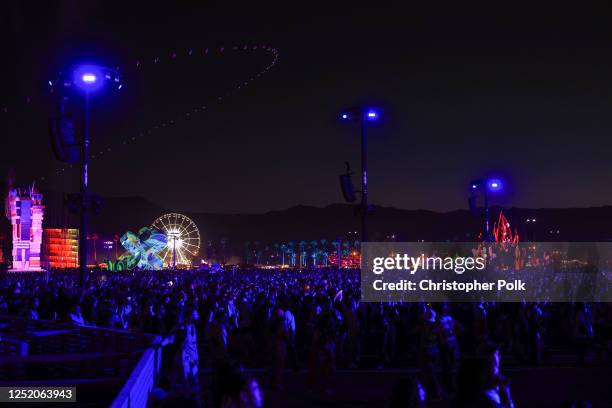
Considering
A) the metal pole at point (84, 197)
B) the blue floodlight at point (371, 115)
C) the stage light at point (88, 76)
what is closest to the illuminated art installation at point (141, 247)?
the metal pole at point (84, 197)

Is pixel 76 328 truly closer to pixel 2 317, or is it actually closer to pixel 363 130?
pixel 2 317

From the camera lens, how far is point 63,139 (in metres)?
17.0

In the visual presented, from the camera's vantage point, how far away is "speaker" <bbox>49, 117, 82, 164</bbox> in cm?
1694

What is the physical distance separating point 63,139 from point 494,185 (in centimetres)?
1650

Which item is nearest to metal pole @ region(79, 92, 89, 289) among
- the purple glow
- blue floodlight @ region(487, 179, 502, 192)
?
the purple glow

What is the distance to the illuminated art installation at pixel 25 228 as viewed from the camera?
9675cm

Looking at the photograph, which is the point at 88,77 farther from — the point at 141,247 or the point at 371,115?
the point at 141,247

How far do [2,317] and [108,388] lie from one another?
274 inches

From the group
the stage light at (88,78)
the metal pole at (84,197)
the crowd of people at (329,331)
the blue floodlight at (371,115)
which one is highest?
the stage light at (88,78)

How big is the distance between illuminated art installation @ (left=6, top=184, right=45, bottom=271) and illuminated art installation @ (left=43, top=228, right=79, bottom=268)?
19.5 meters

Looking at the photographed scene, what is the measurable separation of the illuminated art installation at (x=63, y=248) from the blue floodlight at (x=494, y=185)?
10567 centimetres

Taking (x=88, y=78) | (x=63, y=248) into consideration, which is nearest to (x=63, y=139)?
(x=88, y=78)

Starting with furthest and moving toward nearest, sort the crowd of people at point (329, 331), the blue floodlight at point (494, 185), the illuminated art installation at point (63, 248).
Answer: the illuminated art installation at point (63, 248)
the blue floodlight at point (494, 185)
the crowd of people at point (329, 331)

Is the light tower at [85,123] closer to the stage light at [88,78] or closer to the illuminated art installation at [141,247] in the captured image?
the stage light at [88,78]
